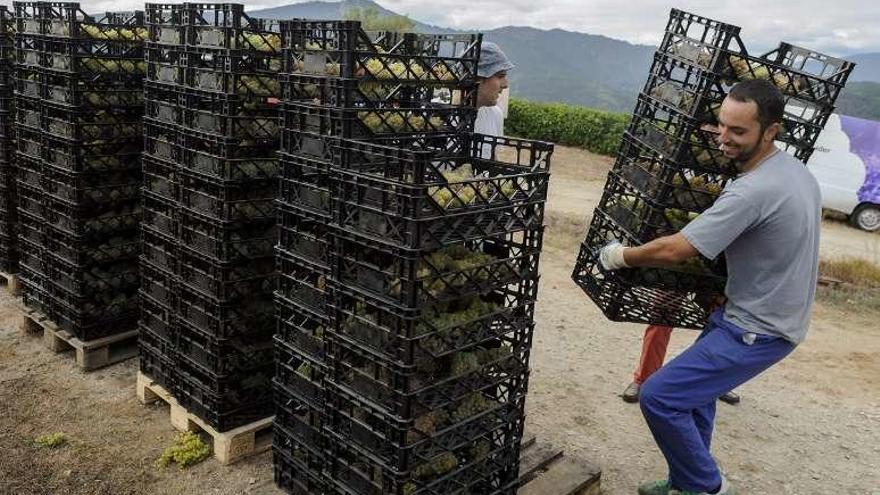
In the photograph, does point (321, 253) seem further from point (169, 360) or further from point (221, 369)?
point (169, 360)

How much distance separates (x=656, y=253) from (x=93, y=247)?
15.9ft

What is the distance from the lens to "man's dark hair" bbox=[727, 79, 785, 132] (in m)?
3.58

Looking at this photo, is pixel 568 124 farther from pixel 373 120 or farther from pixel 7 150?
pixel 373 120

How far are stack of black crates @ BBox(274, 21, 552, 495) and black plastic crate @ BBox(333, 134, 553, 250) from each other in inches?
0.4

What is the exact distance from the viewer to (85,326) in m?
6.05

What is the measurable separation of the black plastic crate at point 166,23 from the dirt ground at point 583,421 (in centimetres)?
296

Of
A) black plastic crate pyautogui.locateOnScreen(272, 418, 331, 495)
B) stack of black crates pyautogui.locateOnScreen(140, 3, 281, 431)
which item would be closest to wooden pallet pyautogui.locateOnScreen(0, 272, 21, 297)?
stack of black crates pyautogui.locateOnScreen(140, 3, 281, 431)

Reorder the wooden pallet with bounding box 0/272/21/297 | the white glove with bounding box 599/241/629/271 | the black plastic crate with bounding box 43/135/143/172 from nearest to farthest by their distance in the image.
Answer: the white glove with bounding box 599/241/629/271 < the black plastic crate with bounding box 43/135/143/172 < the wooden pallet with bounding box 0/272/21/297

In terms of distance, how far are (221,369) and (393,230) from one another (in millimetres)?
2244

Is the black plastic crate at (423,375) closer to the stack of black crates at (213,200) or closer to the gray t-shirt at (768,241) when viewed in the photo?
the gray t-shirt at (768,241)

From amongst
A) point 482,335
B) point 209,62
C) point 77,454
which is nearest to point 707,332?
point 482,335

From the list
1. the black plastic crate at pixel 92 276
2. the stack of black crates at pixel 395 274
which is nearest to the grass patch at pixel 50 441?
the black plastic crate at pixel 92 276

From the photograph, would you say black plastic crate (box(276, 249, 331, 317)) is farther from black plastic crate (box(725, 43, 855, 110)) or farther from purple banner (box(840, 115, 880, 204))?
purple banner (box(840, 115, 880, 204))

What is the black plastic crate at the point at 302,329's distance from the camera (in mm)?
3875
